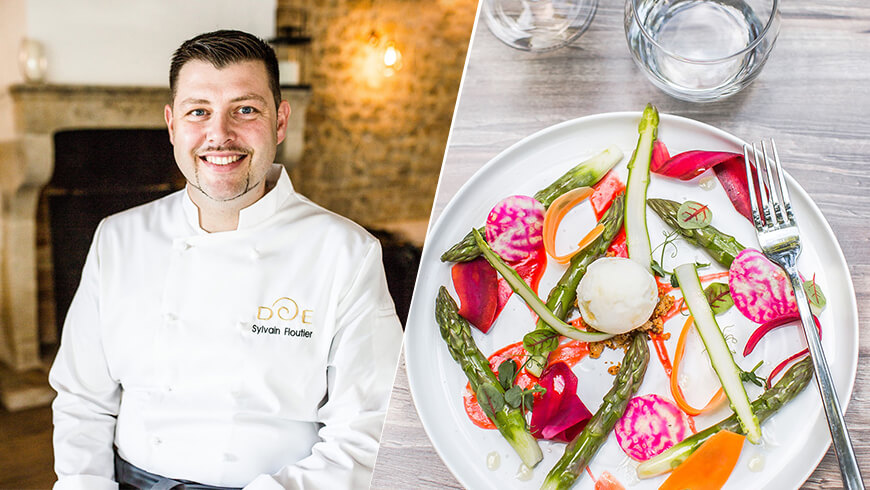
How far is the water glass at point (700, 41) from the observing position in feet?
2.80

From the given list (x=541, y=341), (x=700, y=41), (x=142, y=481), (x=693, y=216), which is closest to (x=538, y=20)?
(x=700, y=41)

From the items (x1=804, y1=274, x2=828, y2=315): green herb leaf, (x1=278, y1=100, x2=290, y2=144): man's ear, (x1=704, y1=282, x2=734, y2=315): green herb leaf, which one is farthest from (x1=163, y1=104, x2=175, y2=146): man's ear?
(x1=804, y1=274, x2=828, y2=315): green herb leaf

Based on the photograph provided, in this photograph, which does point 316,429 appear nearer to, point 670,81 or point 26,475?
point 26,475

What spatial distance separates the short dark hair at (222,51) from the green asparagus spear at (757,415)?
66 centimetres

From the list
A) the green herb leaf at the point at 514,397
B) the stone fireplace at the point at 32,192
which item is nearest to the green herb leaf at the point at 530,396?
the green herb leaf at the point at 514,397

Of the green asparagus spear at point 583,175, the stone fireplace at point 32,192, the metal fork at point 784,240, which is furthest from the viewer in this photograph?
the green asparagus spear at point 583,175

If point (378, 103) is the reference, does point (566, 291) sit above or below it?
below

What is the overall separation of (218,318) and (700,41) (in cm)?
74

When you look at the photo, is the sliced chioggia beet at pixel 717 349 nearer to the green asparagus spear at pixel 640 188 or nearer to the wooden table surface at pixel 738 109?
the green asparagus spear at pixel 640 188

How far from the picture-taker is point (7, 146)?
2.26 feet

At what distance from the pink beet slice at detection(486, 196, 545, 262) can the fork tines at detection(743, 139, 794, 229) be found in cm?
27

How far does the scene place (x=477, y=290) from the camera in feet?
2.90

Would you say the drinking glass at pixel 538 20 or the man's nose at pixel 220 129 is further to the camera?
the drinking glass at pixel 538 20

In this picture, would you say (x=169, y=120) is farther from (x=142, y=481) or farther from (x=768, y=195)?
(x=768, y=195)
